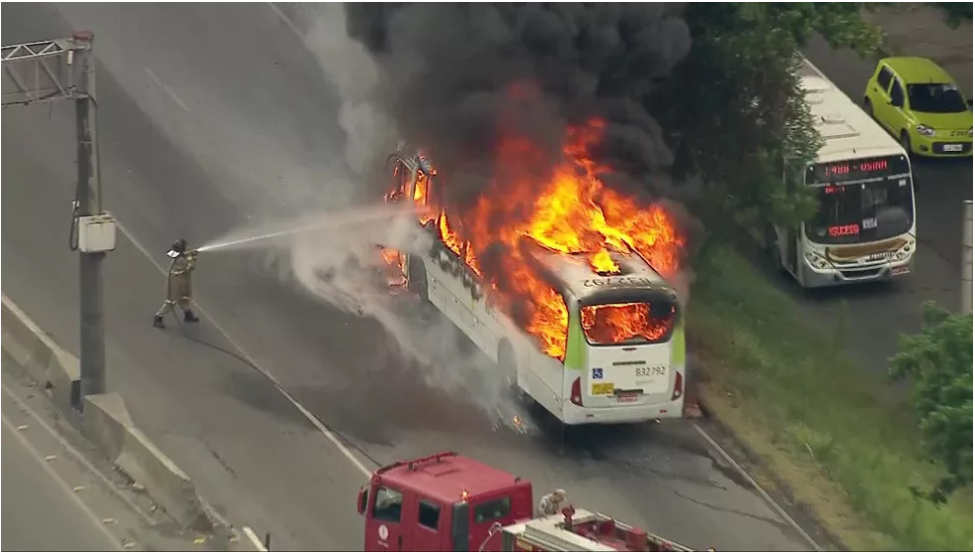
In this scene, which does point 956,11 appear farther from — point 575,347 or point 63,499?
point 63,499

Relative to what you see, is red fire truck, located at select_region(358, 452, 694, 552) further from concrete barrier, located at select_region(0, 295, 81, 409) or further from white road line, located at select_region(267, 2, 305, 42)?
white road line, located at select_region(267, 2, 305, 42)

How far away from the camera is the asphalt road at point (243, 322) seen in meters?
24.3

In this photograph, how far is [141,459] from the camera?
79.2 ft

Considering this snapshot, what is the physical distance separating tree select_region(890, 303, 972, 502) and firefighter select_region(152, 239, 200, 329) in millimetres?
10898

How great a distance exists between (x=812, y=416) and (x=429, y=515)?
8.97m

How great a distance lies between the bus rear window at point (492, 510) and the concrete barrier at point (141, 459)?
4.95m

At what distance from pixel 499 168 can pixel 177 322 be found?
19.5ft

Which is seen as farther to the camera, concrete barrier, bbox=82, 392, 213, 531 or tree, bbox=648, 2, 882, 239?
tree, bbox=648, 2, 882, 239

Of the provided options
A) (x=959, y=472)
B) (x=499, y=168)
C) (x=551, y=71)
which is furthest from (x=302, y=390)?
(x=959, y=472)

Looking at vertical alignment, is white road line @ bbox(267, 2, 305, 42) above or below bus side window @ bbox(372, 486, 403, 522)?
above

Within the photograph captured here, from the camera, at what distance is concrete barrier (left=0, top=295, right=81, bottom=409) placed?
Answer: 25984 millimetres

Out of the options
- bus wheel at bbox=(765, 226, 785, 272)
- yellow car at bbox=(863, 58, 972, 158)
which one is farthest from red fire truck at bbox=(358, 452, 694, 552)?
yellow car at bbox=(863, 58, 972, 158)

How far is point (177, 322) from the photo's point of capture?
28266mm

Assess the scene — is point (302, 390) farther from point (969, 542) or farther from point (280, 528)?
point (969, 542)
